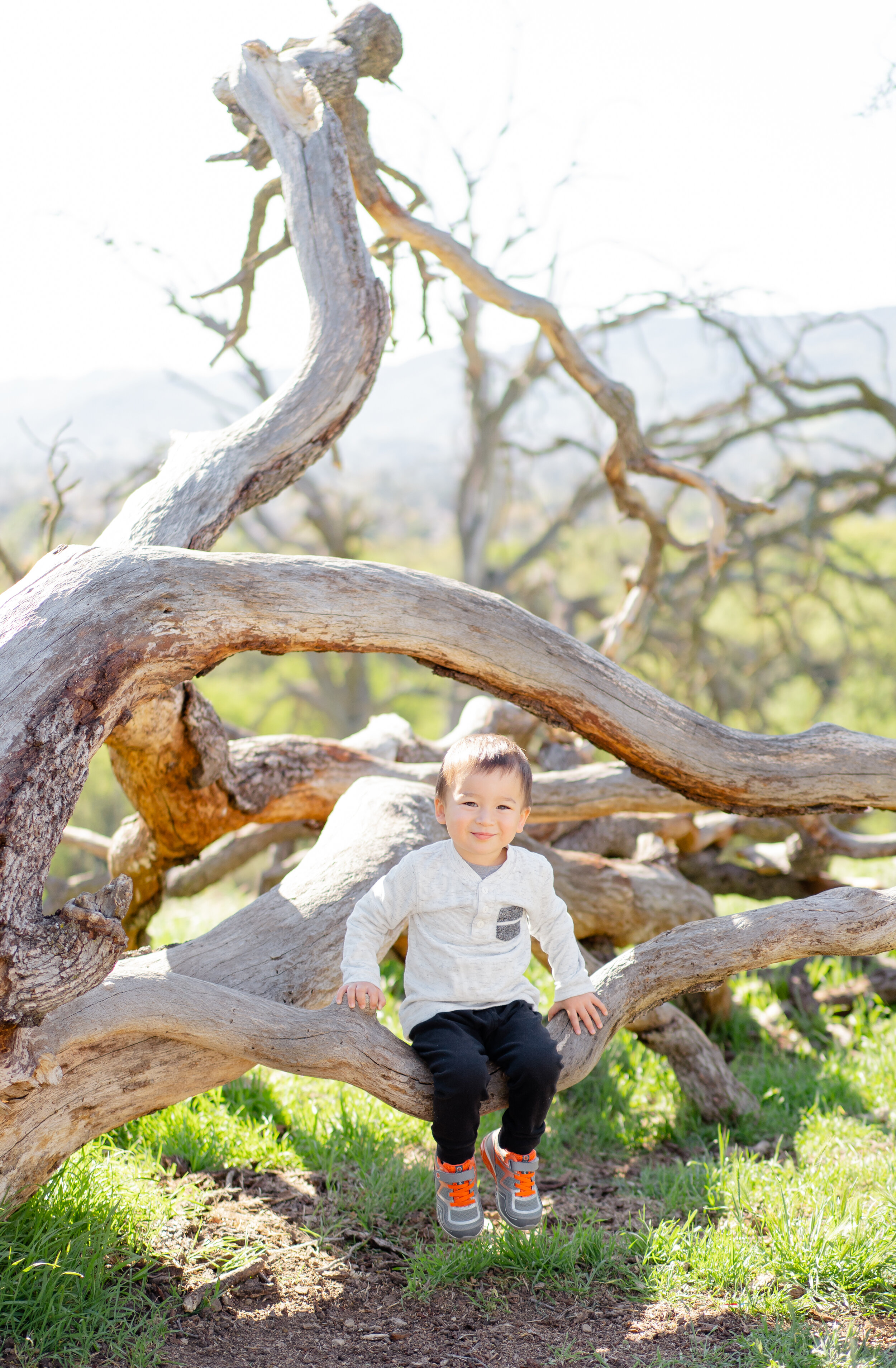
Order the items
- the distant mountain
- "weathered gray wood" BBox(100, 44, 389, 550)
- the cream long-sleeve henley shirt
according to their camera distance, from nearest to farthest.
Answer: the cream long-sleeve henley shirt
"weathered gray wood" BBox(100, 44, 389, 550)
the distant mountain

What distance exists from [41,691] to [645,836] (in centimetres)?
423

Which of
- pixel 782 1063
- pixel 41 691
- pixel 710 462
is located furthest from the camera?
pixel 710 462

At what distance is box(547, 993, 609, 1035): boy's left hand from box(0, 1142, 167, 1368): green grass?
1284 millimetres

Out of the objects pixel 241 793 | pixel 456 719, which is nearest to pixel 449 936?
pixel 241 793

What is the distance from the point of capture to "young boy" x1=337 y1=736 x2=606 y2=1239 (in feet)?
7.90

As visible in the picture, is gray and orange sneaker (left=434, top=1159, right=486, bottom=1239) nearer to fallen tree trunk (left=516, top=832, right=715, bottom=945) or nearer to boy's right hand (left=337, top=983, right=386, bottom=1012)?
boy's right hand (left=337, top=983, right=386, bottom=1012)

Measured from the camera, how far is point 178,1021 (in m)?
2.45

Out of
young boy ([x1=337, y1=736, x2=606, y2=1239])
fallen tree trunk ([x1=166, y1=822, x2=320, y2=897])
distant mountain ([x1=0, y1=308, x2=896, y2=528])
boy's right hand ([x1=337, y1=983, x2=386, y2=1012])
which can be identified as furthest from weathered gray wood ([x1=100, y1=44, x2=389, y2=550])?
fallen tree trunk ([x1=166, y1=822, x2=320, y2=897])

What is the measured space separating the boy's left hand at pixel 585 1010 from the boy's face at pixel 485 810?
1.46 feet

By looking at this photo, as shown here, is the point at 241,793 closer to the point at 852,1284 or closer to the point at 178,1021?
the point at 178,1021

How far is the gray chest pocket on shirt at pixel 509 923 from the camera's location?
2584mm

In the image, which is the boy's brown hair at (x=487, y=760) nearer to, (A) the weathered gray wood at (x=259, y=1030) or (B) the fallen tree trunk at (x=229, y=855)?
(A) the weathered gray wood at (x=259, y=1030)

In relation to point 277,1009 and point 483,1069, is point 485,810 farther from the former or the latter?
point 277,1009

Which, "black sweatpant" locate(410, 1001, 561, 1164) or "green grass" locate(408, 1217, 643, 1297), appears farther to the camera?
"green grass" locate(408, 1217, 643, 1297)
